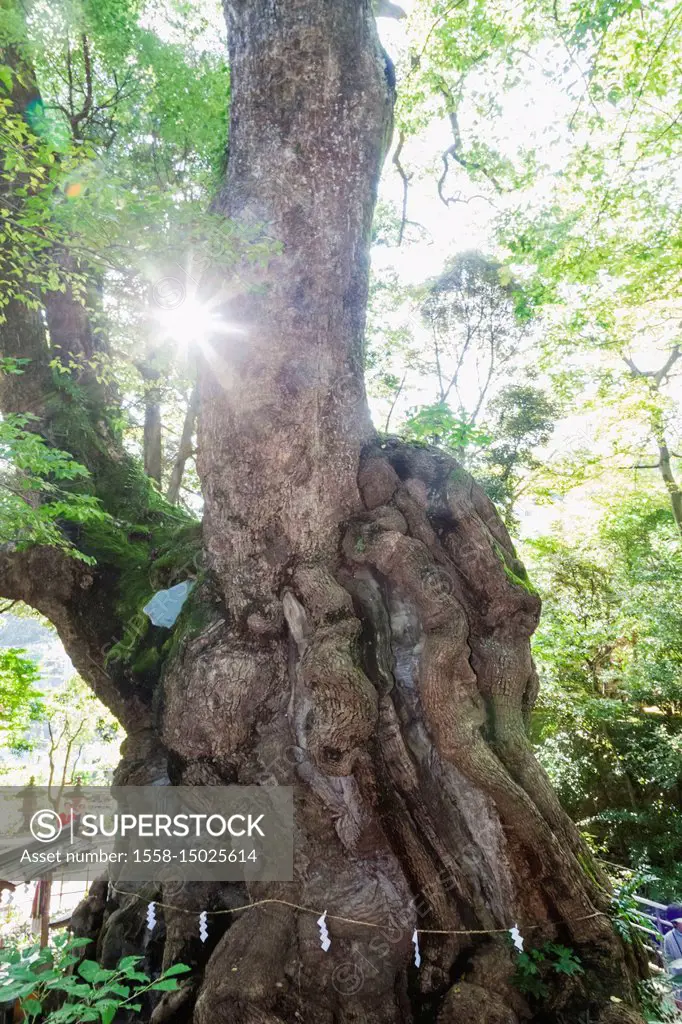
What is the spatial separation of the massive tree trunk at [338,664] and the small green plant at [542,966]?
0.06m

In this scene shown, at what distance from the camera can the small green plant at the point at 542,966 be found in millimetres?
2996

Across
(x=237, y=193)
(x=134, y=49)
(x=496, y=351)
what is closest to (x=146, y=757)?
(x=237, y=193)

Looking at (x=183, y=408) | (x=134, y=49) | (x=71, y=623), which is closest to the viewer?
(x=71, y=623)

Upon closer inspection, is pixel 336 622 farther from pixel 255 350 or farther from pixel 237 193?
pixel 237 193

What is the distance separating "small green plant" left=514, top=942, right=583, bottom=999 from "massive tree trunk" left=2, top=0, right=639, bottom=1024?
0.18ft

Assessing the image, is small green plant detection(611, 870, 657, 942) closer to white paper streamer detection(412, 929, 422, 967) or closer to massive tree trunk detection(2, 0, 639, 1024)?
massive tree trunk detection(2, 0, 639, 1024)

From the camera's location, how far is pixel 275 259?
3750 millimetres

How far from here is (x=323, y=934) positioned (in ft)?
10.3

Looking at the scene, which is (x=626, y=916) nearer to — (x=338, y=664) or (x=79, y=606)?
(x=338, y=664)

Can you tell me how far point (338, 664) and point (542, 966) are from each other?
1.86 meters

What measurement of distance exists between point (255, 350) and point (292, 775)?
254 cm

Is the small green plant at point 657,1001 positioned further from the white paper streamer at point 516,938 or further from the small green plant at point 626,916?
the white paper streamer at point 516,938

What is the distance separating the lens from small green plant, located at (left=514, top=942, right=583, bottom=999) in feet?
9.83

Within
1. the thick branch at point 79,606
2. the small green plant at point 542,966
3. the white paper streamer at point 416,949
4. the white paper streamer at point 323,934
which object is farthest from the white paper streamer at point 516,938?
the thick branch at point 79,606
